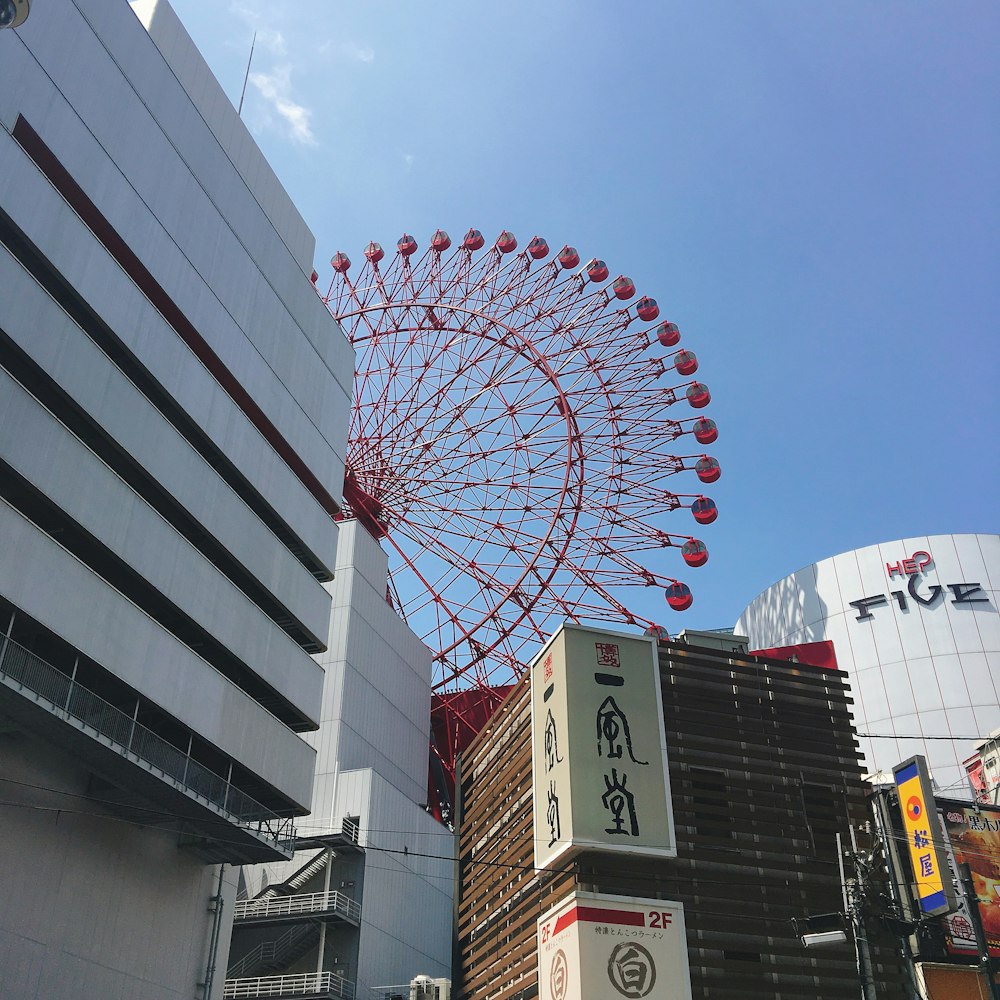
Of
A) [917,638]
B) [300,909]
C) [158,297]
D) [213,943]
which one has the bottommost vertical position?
[213,943]

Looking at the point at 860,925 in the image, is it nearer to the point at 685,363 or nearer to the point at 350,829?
the point at 350,829

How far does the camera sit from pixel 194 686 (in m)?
29.4

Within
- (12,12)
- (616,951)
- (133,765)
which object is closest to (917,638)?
(616,951)

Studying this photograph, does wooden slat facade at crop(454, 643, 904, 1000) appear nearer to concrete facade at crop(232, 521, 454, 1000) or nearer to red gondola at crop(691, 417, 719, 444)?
concrete facade at crop(232, 521, 454, 1000)

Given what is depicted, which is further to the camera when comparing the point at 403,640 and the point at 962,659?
the point at 962,659

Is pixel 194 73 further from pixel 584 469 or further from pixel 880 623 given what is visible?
pixel 880 623

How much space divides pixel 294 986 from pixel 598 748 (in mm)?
20929

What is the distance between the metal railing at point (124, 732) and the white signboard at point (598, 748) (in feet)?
32.8

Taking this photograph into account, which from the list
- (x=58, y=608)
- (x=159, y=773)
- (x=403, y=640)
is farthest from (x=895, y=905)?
(x=403, y=640)

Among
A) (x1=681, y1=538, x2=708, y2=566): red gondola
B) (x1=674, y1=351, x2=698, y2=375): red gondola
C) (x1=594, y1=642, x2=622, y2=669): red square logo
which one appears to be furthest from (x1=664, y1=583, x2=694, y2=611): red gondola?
(x1=594, y1=642, x2=622, y2=669): red square logo

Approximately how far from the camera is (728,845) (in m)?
23.4

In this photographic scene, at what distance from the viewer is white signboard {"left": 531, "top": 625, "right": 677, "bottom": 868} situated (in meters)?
22.5

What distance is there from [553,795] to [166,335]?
18031 millimetres

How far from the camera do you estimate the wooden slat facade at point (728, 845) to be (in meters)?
22.3
